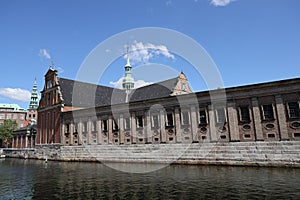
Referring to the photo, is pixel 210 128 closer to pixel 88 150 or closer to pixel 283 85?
pixel 283 85

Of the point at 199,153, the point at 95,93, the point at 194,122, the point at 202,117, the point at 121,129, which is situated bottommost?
the point at 199,153

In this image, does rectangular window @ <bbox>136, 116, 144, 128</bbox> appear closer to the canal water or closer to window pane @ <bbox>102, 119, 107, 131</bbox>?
window pane @ <bbox>102, 119, 107, 131</bbox>

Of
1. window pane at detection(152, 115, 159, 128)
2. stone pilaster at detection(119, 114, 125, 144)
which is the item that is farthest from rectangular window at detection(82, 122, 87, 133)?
window pane at detection(152, 115, 159, 128)

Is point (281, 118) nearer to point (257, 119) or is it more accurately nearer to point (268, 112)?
point (268, 112)

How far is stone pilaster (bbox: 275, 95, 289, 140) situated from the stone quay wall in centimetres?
86

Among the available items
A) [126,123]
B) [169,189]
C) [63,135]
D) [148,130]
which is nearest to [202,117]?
[148,130]

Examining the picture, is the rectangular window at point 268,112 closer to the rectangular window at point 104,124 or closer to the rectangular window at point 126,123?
the rectangular window at point 126,123

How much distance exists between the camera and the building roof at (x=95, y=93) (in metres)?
48.8

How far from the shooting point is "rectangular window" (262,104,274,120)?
25.7m

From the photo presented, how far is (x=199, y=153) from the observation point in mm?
28672

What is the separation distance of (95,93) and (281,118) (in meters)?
42.5

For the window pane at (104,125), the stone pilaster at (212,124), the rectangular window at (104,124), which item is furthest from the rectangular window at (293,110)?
the window pane at (104,125)

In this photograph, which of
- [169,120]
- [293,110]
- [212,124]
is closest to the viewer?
[293,110]

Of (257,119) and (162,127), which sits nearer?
(257,119)
